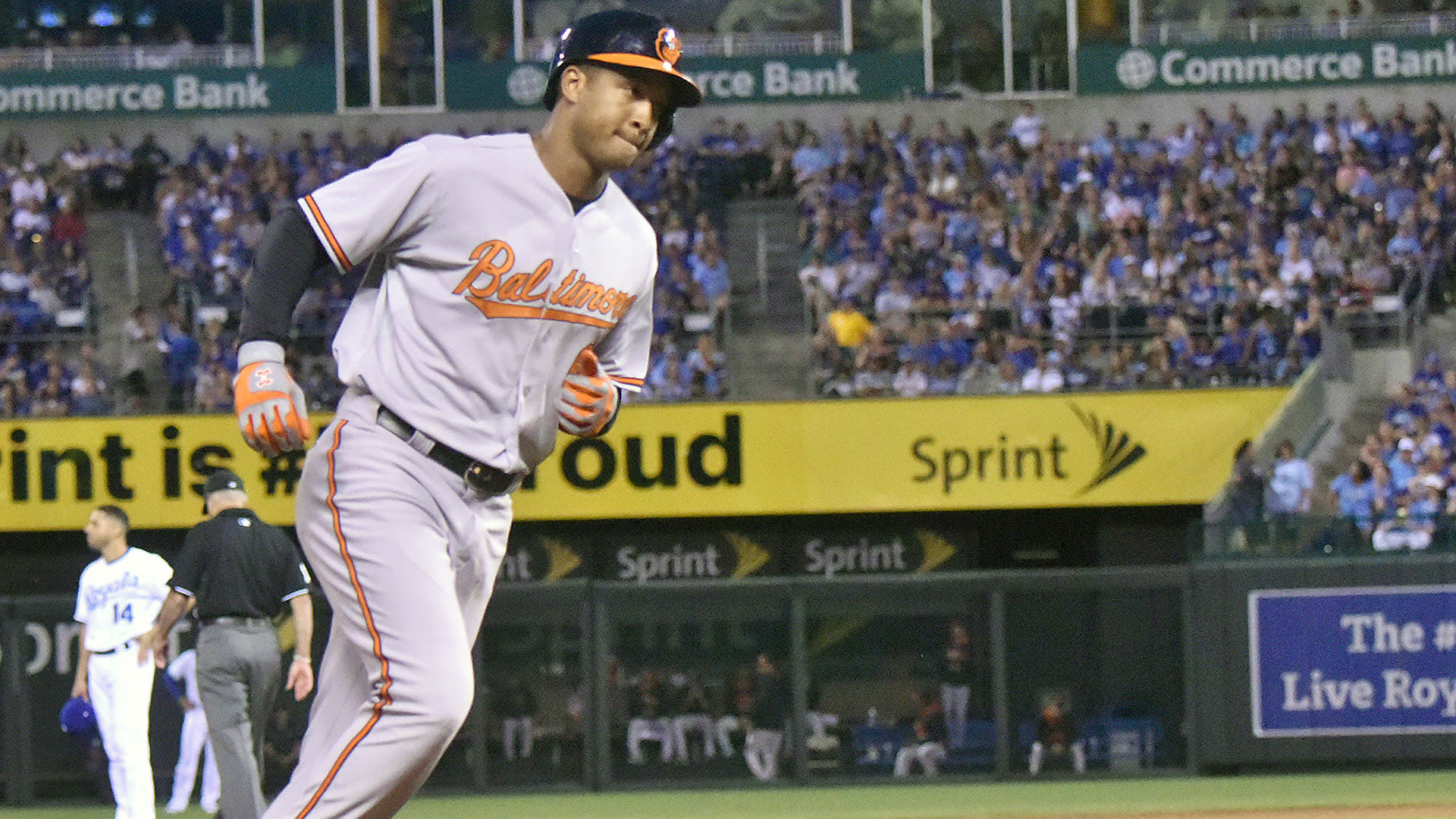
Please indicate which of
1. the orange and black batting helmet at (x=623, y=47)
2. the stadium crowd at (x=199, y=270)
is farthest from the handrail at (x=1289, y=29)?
the orange and black batting helmet at (x=623, y=47)

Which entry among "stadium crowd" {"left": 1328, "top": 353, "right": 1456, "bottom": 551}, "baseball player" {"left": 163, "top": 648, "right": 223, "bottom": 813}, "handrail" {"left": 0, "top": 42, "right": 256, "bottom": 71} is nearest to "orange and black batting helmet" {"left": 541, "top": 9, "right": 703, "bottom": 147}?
"baseball player" {"left": 163, "top": 648, "right": 223, "bottom": 813}

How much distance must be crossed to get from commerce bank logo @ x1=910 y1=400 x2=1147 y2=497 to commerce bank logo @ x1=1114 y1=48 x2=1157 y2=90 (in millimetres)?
7629

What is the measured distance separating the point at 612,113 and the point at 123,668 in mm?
5727

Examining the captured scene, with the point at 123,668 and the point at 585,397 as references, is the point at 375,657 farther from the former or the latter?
the point at 123,668

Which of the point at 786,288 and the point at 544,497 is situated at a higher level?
the point at 786,288

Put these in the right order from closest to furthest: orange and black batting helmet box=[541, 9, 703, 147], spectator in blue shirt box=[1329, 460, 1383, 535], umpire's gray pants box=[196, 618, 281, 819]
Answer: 1. orange and black batting helmet box=[541, 9, 703, 147]
2. umpire's gray pants box=[196, 618, 281, 819]
3. spectator in blue shirt box=[1329, 460, 1383, 535]

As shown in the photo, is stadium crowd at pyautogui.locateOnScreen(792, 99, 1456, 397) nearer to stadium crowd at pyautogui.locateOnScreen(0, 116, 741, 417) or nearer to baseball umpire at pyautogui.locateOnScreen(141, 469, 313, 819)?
stadium crowd at pyautogui.locateOnScreen(0, 116, 741, 417)

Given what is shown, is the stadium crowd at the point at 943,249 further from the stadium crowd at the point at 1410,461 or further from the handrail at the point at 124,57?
the handrail at the point at 124,57

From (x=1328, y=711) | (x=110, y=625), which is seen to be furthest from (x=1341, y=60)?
(x=110, y=625)

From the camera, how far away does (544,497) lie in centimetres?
1733

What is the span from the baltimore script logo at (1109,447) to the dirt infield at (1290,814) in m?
6.86

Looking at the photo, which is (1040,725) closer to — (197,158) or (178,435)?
(178,435)

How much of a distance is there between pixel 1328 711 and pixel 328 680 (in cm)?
921

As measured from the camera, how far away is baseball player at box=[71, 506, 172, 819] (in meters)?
8.81
